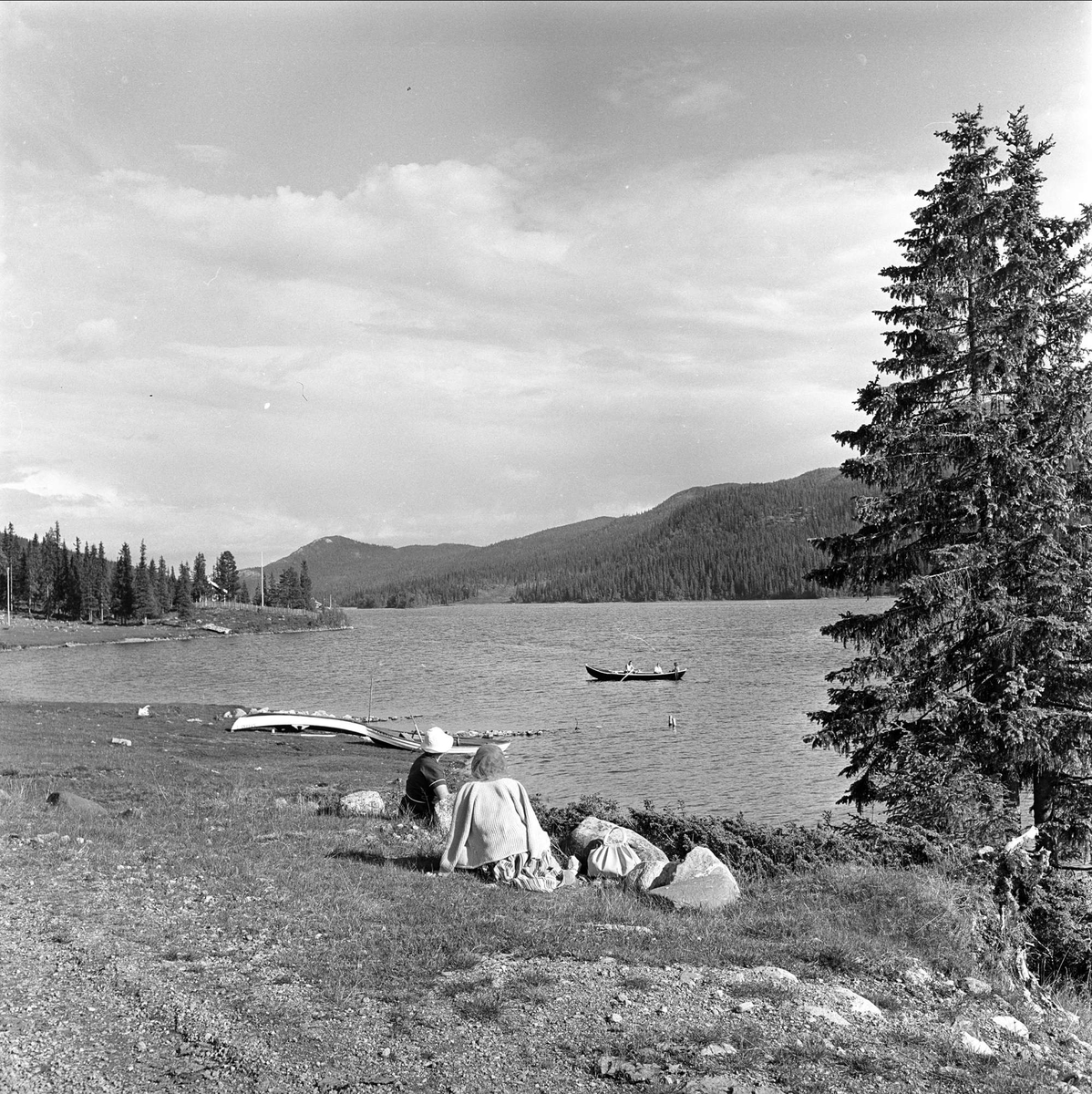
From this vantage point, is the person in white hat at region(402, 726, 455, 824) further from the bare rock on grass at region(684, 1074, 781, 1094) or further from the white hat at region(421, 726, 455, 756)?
the bare rock on grass at region(684, 1074, 781, 1094)

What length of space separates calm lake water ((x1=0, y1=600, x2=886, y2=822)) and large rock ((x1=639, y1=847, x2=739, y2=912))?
15.6 metres

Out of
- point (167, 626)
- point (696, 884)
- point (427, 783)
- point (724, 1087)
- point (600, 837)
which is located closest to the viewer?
point (724, 1087)

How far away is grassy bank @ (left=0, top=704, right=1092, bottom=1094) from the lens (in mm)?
5469

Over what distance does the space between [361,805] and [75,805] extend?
14.0 ft

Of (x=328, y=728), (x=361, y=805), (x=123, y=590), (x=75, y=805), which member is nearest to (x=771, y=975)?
(x=361, y=805)


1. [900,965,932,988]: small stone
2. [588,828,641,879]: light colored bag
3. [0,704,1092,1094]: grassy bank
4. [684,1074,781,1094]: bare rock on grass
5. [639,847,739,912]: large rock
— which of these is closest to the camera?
[684,1074,781,1094]: bare rock on grass

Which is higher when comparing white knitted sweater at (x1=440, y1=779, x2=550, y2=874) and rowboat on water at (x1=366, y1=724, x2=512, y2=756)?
white knitted sweater at (x1=440, y1=779, x2=550, y2=874)

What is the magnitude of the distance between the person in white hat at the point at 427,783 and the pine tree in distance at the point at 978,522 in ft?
23.0

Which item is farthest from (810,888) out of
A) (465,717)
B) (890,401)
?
(465,717)

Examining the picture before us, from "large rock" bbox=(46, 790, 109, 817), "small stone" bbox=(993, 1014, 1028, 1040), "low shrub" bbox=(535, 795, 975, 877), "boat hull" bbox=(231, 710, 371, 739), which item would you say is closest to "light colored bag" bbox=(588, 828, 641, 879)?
"low shrub" bbox=(535, 795, 975, 877)

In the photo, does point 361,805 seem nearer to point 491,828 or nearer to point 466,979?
point 491,828

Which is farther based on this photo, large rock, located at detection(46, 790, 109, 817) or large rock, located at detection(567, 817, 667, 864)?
large rock, located at detection(46, 790, 109, 817)

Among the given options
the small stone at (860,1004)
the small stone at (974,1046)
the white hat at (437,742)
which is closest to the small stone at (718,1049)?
the small stone at (860,1004)

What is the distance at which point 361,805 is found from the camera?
583 inches
